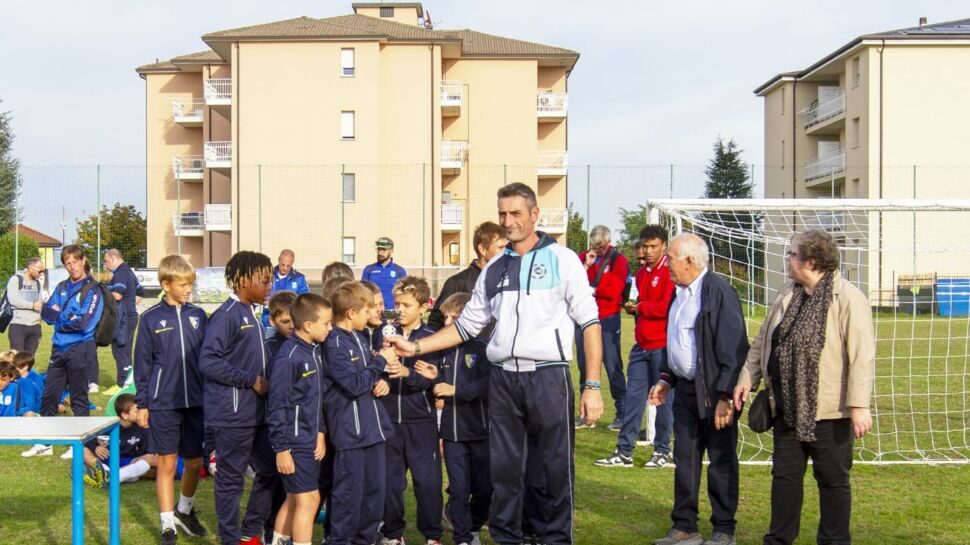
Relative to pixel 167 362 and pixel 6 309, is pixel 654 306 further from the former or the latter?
pixel 6 309

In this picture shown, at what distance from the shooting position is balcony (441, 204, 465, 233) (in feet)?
118

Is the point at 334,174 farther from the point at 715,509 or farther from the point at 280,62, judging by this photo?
the point at 715,509

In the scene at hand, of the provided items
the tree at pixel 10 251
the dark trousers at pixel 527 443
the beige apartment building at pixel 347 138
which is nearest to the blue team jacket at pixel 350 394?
the dark trousers at pixel 527 443

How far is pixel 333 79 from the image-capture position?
121ft

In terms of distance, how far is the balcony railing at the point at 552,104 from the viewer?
41688 mm

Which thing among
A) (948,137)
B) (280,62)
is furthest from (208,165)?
(948,137)

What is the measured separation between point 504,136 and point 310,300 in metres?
36.0

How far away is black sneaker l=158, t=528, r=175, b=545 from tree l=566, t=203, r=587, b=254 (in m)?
22.1

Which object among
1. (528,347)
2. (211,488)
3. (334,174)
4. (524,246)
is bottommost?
(211,488)

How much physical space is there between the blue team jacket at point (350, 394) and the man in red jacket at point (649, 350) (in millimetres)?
3026

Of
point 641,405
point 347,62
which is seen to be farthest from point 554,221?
point 641,405

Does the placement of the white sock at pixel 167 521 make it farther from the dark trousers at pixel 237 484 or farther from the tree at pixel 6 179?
the tree at pixel 6 179

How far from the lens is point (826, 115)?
40.6 meters

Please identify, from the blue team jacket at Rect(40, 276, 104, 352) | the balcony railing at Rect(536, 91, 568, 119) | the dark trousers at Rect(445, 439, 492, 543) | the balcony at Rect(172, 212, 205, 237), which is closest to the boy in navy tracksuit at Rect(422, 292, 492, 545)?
the dark trousers at Rect(445, 439, 492, 543)
